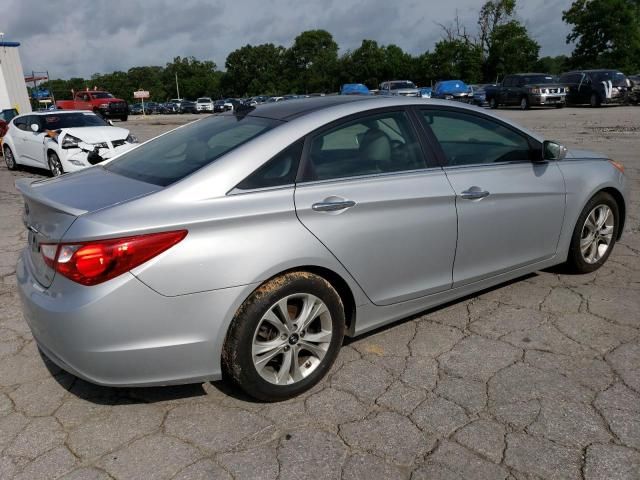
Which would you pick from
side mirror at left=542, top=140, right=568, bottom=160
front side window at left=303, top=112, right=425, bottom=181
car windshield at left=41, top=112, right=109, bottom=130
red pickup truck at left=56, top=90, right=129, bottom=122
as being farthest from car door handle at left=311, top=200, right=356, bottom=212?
red pickup truck at left=56, top=90, right=129, bottom=122

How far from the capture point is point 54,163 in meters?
10.3

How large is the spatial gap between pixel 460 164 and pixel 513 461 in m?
1.79

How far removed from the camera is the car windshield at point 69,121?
11.1 meters

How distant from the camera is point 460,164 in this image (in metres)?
3.46

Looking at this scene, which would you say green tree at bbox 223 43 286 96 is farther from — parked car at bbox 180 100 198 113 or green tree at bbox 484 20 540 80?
green tree at bbox 484 20 540 80

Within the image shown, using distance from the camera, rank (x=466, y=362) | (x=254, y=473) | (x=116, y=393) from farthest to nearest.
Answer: (x=466, y=362), (x=116, y=393), (x=254, y=473)

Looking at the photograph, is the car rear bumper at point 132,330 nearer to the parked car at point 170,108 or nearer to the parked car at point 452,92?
the parked car at point 452,92

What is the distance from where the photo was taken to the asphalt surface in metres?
2.37

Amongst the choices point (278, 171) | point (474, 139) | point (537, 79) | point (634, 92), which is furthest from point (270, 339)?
point (634, 92)

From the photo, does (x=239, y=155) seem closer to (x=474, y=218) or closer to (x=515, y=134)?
(x=474, y=218)

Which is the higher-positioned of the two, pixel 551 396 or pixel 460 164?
pixel 460 164

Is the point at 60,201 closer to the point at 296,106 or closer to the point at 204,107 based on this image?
the point at 296,106

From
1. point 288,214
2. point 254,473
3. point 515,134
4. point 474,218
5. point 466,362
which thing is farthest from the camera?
point 515,134

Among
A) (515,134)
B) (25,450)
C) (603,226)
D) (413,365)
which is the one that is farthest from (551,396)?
(25,450)
